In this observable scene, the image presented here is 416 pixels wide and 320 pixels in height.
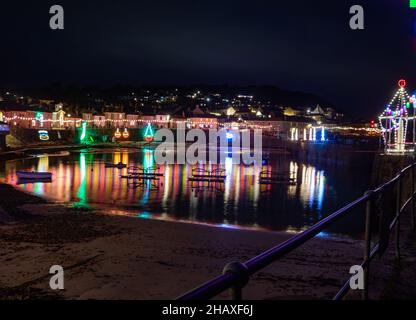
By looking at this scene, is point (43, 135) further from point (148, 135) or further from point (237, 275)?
point (237, 275)

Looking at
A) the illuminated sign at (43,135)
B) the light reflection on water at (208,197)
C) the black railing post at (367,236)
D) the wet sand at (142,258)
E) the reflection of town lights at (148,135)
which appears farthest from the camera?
the reflection of town lights at (148,135)

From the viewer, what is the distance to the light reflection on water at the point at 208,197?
24.7 metres

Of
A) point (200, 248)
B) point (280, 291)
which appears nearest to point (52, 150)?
point (200, 248)

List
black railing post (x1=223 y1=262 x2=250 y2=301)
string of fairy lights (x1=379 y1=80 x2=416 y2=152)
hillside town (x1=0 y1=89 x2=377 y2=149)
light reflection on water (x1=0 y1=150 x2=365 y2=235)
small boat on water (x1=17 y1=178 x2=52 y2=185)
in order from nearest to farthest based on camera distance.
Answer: black railing post (x1=223 y1=262 x2=250 y2=301), light reflection on water (x1=0 y1=150 x2=365 y2=235), string of fairy lights (x1=379 y1=80 x2=416 y2=152), small boat on water (x1=17 y1=178 x2=52 y2=185), hillside town (x1=0 y1=89 x2=377 y2=149)

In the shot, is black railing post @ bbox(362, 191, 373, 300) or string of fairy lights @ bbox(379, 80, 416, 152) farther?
string of fairy lights @ bbox(379, 80, 416, 152)

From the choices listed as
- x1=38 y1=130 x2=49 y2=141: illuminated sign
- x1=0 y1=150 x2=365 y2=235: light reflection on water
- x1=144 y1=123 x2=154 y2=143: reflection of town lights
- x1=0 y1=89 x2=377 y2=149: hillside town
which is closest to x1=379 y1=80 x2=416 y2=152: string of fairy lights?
x1=0 y1=150 x2=365 y2=235: light reflection on water

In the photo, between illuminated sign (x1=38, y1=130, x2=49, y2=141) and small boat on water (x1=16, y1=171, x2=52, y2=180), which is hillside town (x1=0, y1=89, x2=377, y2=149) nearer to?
illuminated sign (x1=38, y1=130, x2=49, y2=141)

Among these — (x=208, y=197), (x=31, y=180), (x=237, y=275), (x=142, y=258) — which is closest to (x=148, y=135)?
(x=31, y=180)

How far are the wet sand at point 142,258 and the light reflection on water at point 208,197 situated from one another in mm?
4049

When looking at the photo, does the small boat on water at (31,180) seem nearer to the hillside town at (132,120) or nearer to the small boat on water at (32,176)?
the small boat on water at (32,176)

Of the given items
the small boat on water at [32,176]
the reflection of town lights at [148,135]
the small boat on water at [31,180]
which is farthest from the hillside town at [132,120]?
the small boat on water at [31,180]

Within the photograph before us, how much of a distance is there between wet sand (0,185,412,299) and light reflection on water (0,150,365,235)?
4.05 metres

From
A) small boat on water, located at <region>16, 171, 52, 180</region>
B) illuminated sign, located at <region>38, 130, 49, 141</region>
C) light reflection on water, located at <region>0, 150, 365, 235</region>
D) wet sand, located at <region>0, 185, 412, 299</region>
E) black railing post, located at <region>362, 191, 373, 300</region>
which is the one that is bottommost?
light reflection on water, located at <region>0, 150, 365, 235</region>

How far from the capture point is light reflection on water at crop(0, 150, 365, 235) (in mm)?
24688
